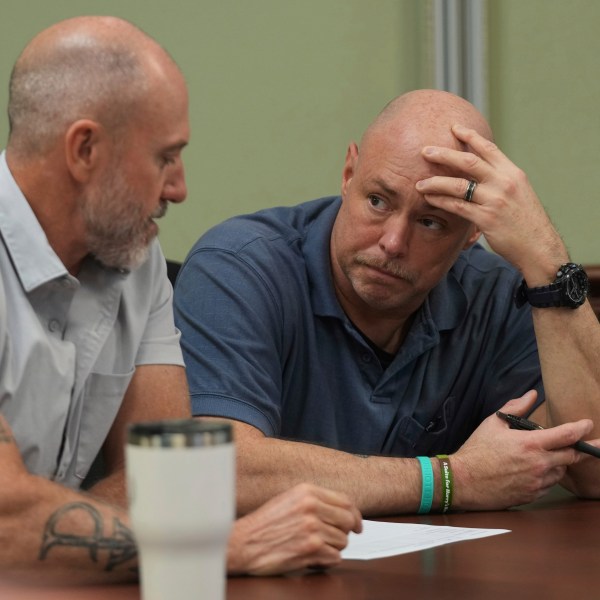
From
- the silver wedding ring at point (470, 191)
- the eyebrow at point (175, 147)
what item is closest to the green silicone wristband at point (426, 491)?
the silver wedding ring at point (470, 191)

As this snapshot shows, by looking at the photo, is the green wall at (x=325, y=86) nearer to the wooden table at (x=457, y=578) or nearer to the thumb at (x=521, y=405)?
the thumb at (x=521, y=405)

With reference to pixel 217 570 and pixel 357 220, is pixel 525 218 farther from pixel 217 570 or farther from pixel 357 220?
pixel 217 570

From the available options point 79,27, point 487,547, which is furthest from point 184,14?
point 487,547

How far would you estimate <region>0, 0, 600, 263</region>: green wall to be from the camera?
2.79 meters

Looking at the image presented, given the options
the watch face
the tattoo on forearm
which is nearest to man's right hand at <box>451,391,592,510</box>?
the watch face

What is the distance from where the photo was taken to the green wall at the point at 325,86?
2.79 metres

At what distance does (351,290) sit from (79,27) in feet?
2.46

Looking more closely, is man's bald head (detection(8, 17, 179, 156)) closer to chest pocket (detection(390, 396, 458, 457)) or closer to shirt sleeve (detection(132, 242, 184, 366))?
shirt sleeve (detection(132, 242, 184, 366))

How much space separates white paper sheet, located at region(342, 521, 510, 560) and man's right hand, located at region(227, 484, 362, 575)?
0.08 meters

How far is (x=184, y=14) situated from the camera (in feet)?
9.07

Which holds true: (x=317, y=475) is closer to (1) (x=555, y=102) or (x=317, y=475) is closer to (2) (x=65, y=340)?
(2) (x=65, y=340)

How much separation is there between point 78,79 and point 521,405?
943mm

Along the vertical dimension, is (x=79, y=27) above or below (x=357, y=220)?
above

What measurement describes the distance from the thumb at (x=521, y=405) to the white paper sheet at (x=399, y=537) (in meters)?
0.41
